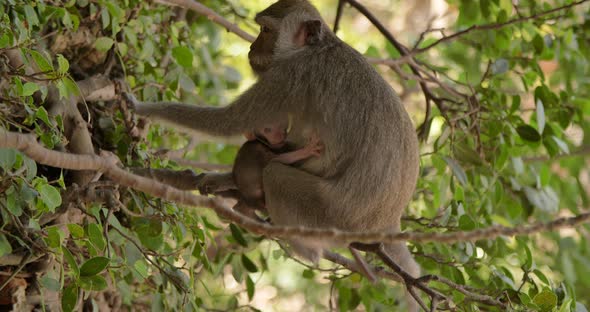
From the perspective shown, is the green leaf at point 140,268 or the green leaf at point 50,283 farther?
the green leaf at point 140,268

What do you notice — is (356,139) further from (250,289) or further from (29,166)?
(29,166)

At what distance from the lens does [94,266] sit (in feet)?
8.58

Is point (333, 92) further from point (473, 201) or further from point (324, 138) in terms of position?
point (473, 201)

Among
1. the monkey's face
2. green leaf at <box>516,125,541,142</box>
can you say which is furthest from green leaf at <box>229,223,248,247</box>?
green leaf at <box>516,125,541,142</box>

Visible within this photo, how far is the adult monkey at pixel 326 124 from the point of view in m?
3.57

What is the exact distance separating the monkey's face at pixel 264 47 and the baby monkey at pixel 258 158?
1.29 feet

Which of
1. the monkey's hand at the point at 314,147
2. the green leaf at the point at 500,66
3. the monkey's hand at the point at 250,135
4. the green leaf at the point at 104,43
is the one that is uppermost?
the green leaf at the point at 500,66

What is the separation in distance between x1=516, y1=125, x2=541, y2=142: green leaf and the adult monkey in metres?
0.85

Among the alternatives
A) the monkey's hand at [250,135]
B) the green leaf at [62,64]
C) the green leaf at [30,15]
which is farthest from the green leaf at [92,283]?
the monkey's hand at [250,135]

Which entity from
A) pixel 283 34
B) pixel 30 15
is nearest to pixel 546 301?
pixel 283 34

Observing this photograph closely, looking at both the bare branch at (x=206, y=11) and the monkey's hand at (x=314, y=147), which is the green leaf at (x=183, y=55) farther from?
the monkey's hand at (x=314, y=147)

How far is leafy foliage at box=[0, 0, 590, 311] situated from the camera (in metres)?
2.75

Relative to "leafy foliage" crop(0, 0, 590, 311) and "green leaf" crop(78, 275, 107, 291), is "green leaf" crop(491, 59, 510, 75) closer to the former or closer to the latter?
"leafy foliage" crop(0, 0, 590, 311)

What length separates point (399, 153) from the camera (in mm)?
3592
